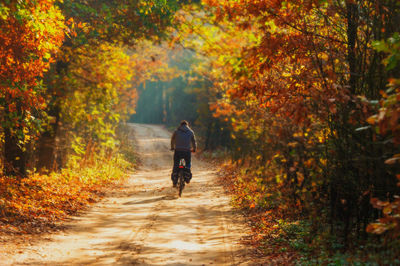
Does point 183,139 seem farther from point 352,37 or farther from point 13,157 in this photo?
point 352,37

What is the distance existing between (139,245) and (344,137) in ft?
13.5

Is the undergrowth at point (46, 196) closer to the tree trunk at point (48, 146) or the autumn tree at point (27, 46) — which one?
the tree trunk at point (48, 146)

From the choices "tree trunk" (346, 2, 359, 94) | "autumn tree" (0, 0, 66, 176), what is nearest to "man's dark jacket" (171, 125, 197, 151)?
"autumn tree" (0, 0, 66, 176)

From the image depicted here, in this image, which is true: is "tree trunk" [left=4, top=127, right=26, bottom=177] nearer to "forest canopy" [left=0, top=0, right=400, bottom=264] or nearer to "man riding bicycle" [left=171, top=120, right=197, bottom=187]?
"forest canopy" [left=0, top=0, right=400, bottom=264]

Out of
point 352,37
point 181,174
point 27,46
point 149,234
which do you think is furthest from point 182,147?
point 352,37

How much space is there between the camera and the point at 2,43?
28.7 ft

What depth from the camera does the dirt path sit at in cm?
672

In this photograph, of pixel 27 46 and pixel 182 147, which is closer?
pixel 27 46

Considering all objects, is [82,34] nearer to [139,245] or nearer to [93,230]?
[93,230]

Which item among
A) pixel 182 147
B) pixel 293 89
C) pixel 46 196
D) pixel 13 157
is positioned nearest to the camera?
pixel 293 89

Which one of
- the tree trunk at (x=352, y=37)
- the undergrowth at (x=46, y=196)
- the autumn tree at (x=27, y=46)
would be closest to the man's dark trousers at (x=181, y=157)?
the undergrowth at (x=46, y=196)

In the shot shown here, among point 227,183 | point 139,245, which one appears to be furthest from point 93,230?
point 227,183

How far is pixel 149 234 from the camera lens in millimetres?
8359

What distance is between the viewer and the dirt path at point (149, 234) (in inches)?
265
